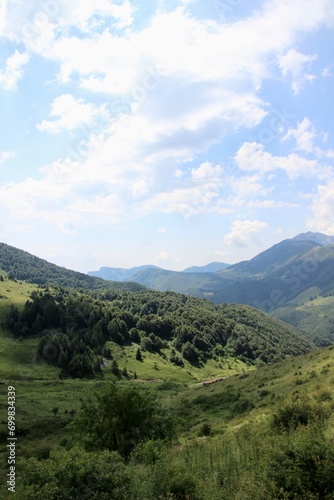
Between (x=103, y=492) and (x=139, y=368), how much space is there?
147290mm

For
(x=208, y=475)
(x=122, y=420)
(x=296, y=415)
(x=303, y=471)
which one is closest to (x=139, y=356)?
Result: (x=122, y=420)

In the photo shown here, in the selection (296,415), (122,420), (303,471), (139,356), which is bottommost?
(139,356)

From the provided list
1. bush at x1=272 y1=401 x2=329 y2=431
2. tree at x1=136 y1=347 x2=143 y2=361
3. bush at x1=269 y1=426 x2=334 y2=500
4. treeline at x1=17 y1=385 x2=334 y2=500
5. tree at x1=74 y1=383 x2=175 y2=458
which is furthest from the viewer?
tree at x1=136 y1=347 x2=143 y2=361

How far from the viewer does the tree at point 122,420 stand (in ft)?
84.2

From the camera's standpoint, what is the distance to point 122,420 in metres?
26.7

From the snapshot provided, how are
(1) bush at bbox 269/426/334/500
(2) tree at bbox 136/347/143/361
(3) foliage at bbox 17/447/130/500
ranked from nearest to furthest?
(1) bush at bbox 269/426/334/500 < (3) foliage at bbox 17/447/130/500 < (2) tree at bbox 136/347/143/361

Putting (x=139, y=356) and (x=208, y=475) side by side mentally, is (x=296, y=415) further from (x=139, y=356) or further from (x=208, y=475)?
(x=139, y=356)

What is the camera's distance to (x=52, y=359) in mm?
135500

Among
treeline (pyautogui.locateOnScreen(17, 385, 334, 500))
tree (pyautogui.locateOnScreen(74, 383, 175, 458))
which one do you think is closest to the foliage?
treeline (pyautogui.locateOnScreen(17, 385, 334, 500))

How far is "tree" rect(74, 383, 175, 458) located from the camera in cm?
2567

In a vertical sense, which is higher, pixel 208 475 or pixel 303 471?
pixel 303 471

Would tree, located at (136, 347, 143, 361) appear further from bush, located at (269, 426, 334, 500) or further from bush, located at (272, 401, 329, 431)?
bush, located at (269, 426, 334, 500)

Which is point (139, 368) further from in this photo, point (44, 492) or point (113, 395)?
point (44, 492)

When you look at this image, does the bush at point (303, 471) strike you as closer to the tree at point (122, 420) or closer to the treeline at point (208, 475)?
the treeline at point (208, 475)
